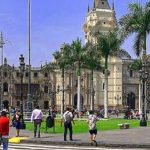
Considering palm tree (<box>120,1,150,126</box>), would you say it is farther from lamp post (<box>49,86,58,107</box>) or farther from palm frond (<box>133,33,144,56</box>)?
lamp post (<box>49,86,58,107</box>)

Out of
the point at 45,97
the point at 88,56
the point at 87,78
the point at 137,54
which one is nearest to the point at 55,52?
the point at 88,56

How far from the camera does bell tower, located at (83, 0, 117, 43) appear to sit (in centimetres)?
11975

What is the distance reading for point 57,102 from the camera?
12169 cm

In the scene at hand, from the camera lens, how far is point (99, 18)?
404 feet

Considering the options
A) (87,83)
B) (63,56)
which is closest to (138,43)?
(63,56)

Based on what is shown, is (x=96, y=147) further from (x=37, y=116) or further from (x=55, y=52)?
(x=55, y=52)

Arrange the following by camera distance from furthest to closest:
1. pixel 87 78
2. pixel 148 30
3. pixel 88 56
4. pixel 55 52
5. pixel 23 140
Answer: pixel 87 78
pixel 55 52
pixel 88 56
pixel 148 30
pixel 23 140

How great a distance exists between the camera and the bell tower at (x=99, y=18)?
119750mm

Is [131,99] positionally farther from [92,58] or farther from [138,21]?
[138,21]

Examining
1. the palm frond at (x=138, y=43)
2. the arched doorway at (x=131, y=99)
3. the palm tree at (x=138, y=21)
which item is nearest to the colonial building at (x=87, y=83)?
the arched doorway at (x=131, y=99)

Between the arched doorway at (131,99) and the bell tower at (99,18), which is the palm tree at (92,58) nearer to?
the bell tower at (99,18)

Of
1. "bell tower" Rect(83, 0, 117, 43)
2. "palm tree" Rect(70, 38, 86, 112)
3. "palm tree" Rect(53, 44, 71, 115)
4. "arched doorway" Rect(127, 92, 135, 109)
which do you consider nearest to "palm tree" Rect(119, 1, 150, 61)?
"palm tree" Rect(70, 38, 86, 112)

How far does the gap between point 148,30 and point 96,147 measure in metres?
25.4

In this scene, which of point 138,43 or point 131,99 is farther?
point 131,99
